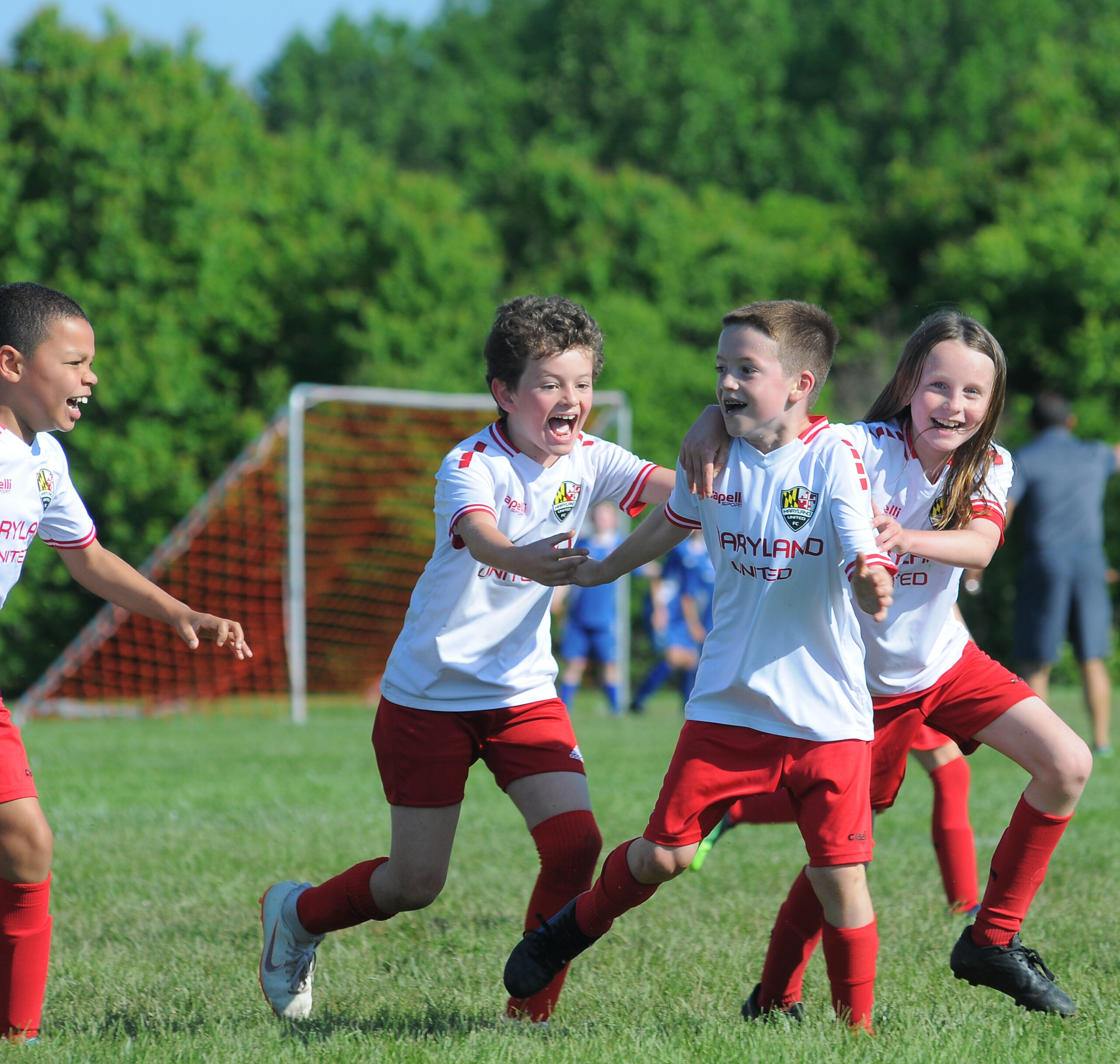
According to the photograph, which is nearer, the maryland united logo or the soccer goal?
the maryland united logo

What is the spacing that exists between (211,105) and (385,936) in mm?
20078

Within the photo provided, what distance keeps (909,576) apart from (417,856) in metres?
1.54

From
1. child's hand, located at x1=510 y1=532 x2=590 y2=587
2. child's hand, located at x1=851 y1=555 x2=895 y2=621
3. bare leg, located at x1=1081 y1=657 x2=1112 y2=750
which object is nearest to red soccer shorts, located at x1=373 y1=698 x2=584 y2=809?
child's hand, located at x1=510 y1=532 x2=590 y2=587

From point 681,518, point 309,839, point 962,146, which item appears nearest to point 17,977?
point 681,518

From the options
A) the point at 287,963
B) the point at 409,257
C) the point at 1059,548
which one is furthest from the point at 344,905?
the point at 409,257

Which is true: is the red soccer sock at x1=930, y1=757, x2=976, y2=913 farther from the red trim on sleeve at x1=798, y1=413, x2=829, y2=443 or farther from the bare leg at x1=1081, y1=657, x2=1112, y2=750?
the bare leg at x1=1081, y1=657, x2=1112, y2=750

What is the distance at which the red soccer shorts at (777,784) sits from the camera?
3316 mm

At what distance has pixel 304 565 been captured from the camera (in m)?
16.3

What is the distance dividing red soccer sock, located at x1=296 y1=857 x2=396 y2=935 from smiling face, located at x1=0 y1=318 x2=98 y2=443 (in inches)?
57.9

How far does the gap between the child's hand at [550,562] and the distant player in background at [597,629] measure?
9.86 metres

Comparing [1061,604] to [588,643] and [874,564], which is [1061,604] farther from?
[874,564]

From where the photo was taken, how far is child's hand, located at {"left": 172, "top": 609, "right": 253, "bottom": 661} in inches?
148

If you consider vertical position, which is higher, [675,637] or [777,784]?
[777,784]

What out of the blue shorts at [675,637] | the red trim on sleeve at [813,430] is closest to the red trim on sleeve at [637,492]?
the red trim on sleeve at [813,430]
